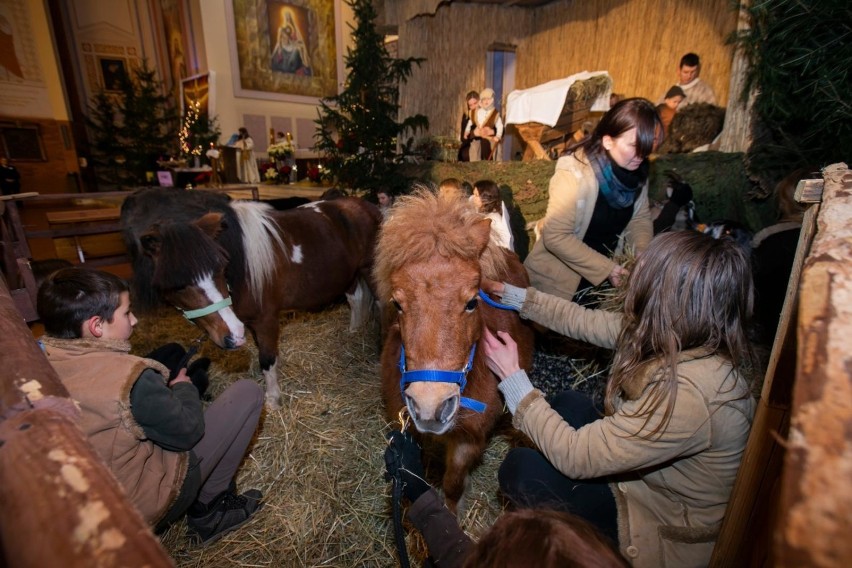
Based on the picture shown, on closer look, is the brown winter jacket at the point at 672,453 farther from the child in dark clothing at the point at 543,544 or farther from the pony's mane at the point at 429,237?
the pony's mane at the point at 429,237

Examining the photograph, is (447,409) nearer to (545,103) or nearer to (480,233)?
(480,233)

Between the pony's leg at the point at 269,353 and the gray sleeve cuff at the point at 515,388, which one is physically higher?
the gray sleeve cuff at the point at 515,388

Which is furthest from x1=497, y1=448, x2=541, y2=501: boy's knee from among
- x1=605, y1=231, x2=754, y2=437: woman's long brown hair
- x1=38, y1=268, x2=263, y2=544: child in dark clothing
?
x1=38, y1=268, x2=263, y2=544: child in dark clothing

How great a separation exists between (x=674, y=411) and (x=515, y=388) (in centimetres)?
58

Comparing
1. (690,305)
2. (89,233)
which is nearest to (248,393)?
(690,305)

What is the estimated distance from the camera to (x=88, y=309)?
1650 millimetres

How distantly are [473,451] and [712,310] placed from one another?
4.52ft

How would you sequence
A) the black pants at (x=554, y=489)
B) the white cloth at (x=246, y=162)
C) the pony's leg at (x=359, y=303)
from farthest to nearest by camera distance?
the white cloth at (x=246, y=162)
the pony's leg at (x=359, y=303)
the black pants at (x=554, y=489)

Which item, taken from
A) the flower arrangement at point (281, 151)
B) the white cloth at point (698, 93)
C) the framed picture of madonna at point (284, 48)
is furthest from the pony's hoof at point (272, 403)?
the framed picture of madonna at point (284, 48)

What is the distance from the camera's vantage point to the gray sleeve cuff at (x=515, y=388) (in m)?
1.56

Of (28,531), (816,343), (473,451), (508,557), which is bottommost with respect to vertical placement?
(473,451)

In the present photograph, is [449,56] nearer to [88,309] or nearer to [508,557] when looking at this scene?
[88,309]

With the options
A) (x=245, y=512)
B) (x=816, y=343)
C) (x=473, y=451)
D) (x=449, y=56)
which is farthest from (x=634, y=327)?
(x=449, y=56)

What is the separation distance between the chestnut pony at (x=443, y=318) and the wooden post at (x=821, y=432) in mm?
1079
